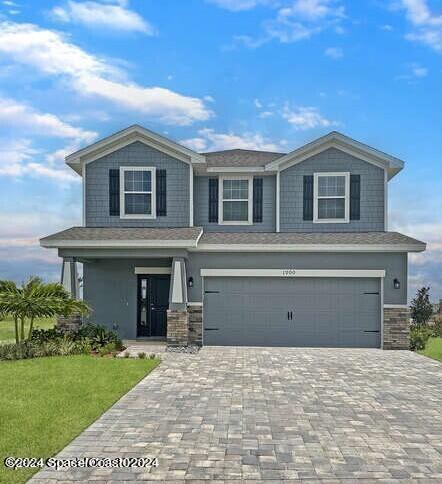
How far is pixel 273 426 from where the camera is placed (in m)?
6.79

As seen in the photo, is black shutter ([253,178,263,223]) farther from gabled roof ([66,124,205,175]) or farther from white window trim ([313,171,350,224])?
gabled roof ([66,124,205,175])

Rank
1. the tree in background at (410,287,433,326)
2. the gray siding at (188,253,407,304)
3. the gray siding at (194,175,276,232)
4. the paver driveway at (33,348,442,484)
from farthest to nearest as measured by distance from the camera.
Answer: the tree in background at (410,287,433,326)
the gray siding at (194,175,276,232)
the gray siding at (188,253,407,304)
the paver driveway at (33,348,442,484)

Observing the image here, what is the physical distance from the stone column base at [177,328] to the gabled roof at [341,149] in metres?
6.15

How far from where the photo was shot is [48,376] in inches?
391

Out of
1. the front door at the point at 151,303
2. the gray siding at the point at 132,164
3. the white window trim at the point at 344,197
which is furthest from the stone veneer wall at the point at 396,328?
the gray siding at the point at 132,164

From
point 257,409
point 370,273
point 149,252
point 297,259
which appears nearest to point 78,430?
point 257,409

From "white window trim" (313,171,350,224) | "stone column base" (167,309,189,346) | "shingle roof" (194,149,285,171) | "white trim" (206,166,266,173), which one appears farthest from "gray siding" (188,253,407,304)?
"shingle roof" (194,149,285,171)

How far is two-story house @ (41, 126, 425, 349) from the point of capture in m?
14.9

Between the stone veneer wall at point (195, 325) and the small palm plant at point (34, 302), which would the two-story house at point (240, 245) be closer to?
the stone veneer wall at point (195, 325)

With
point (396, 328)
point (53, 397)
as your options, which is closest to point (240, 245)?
point (396, 328)

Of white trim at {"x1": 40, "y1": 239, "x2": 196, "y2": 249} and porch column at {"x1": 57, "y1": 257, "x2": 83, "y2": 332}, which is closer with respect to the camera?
white trim at {"x1": 40, "y1": 239, "x2": 196, "y2": 249}

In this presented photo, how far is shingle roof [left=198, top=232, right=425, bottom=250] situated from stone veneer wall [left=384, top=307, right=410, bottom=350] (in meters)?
2.29

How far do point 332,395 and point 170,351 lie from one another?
633cm

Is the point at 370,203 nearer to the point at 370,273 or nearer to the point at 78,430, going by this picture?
the point at 370,273
